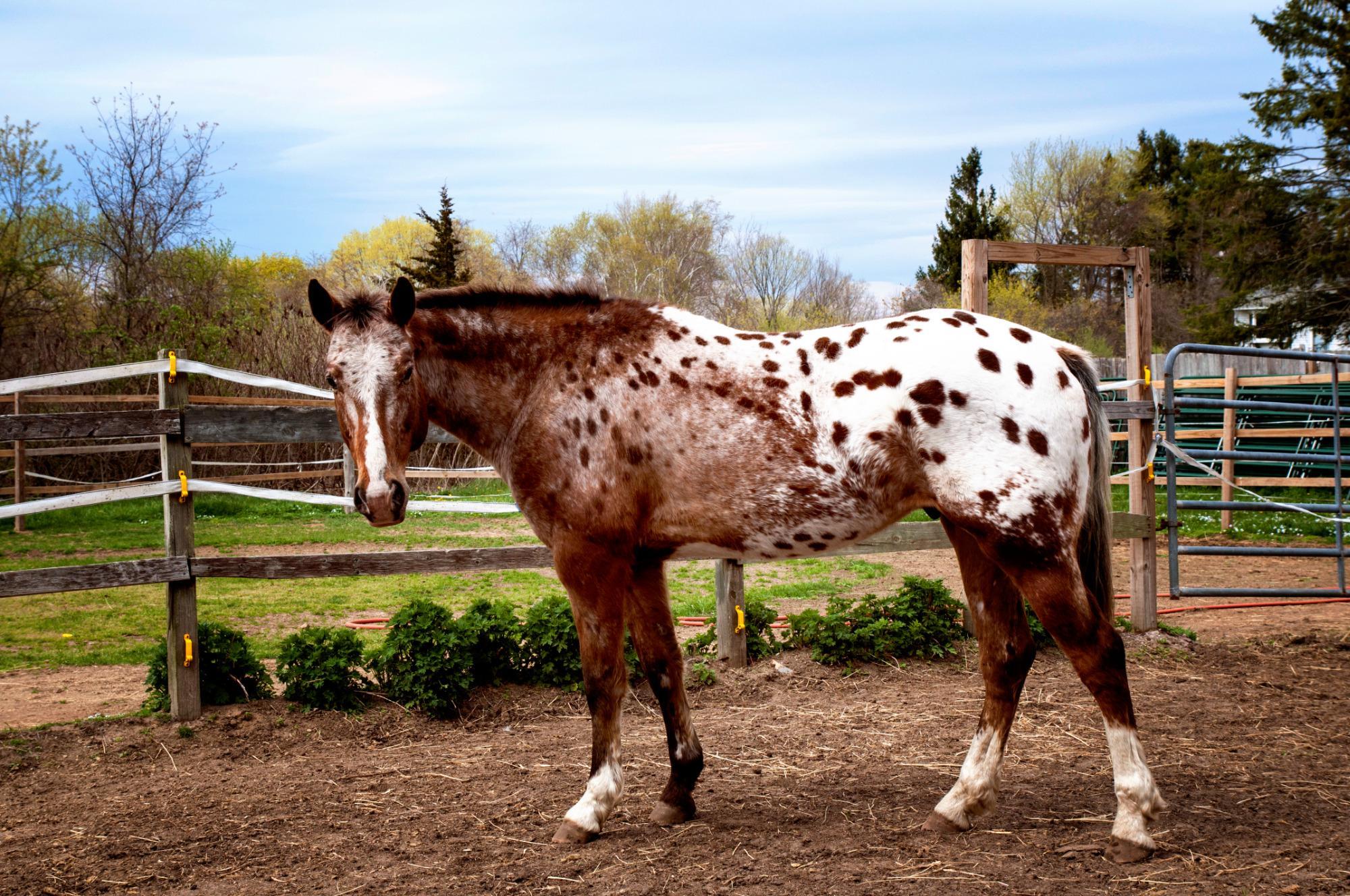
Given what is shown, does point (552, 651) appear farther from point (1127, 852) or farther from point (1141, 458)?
point (1141, 458)

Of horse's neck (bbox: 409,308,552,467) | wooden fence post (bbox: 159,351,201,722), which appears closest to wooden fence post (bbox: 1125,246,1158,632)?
horse's neck (bbox: 409,308,552,467)

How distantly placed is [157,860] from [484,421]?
6.69 feet

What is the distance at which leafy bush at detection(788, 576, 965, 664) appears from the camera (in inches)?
251

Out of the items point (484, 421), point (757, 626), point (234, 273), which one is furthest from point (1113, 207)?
point (484, 421)

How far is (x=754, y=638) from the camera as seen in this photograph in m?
6.45

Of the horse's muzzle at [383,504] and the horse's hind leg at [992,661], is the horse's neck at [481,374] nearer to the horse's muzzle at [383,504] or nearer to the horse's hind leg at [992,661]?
the horse's muzzle at [383,504]

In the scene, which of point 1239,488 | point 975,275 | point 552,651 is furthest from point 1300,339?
point 552,651

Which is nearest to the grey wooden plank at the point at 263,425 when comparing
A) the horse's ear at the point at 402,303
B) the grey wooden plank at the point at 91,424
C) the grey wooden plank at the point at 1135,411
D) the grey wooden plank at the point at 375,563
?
the grey wooden plank at the point at 91,424

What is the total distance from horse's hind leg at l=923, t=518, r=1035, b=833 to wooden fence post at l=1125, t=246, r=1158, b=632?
3.72m

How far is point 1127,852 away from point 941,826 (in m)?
0.64

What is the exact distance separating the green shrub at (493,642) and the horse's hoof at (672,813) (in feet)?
6.96

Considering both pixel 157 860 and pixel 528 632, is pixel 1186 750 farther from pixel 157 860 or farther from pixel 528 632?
pixel 157 860

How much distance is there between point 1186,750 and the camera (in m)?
4.56

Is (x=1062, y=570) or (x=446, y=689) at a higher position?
(x=1062, y=570)
